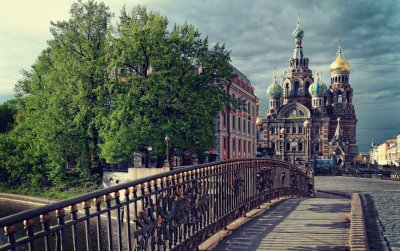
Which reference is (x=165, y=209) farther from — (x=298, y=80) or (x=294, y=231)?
(x=298, y=80)

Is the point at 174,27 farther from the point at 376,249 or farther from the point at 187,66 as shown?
the point at 376,249

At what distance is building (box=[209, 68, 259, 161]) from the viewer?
37.2 meters

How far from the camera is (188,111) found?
2277cm

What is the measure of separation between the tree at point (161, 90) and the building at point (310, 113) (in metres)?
55.6

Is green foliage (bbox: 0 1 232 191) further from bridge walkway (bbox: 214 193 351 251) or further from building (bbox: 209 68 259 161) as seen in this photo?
bridge walkway (bbox: 214 193 351 251)

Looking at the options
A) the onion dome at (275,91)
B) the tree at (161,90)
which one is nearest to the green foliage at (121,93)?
the tree at (161,90)

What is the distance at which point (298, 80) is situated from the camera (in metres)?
91.7

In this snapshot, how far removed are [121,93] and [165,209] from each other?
1923cm

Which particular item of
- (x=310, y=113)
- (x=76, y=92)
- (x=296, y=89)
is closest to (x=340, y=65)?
(x=296, y=89)

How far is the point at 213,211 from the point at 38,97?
24700mm

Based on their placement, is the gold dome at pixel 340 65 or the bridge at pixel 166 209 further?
the gold dome at pixel 340 65

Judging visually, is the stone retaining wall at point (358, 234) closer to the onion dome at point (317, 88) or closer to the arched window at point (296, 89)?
the onion dome at point (317, 88)

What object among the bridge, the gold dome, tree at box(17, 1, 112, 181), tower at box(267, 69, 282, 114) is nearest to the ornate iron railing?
the bridge

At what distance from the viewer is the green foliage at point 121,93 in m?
22.3
